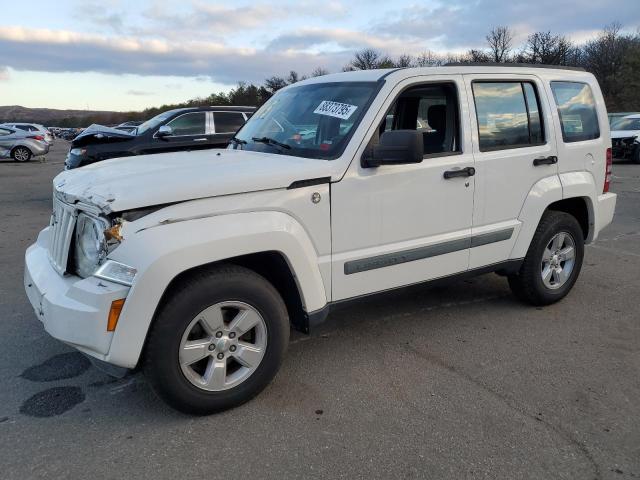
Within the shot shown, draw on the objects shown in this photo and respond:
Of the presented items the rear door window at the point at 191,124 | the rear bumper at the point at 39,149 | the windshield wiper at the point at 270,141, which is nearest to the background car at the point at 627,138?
the rear door window at the point at 191,124

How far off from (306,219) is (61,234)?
150 centimetres

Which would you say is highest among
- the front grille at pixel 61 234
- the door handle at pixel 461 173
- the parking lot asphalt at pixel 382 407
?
the door handle at pixel 461 173

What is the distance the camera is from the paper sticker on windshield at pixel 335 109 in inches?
145

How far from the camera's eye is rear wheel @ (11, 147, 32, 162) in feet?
74.7

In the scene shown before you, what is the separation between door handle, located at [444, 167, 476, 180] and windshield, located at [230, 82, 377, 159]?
765 millimetres

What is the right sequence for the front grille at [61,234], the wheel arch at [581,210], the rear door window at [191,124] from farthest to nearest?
the rear door window at [191,124], the wheel arch at [581,210], the front grille at [61,234]

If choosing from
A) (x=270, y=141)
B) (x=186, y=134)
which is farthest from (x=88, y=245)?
(x=186, y=134)

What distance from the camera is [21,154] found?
23.0 meters

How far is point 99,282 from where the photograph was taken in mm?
2781

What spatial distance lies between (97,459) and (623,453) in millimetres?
2647

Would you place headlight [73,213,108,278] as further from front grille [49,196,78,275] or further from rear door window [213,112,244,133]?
rear door window [213,112,244,133]

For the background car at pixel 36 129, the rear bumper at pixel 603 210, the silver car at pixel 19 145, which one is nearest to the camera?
the rear bumper at pixel 603 210

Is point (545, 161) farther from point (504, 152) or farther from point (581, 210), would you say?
point (581, 210)

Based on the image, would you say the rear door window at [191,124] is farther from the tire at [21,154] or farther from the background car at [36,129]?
the background car at [36,129]
